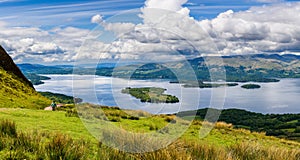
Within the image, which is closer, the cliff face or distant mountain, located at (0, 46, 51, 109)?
distant mountain, located at (0, 46, 51, 109)

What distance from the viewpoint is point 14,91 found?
2992 centimetres

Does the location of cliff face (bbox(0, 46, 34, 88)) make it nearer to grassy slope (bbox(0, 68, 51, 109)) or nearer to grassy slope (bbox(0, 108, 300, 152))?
grassy slope (bbox(0, 68, 51, 109))

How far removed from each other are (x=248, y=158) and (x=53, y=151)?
460 cm

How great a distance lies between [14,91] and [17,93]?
0.60m

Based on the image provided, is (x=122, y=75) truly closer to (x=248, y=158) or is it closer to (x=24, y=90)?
(x=248, y=158)

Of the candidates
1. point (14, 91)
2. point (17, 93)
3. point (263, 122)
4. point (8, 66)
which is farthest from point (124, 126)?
point (263, 122)

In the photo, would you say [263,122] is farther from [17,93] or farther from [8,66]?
[17,93]

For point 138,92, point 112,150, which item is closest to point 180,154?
point 112,150

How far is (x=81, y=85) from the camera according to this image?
9.65 metres

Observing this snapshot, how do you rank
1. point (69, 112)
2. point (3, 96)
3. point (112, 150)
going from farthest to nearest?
point (3, 96), point (69, 112), point (112, 150)

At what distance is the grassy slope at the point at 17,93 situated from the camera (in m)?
26.5

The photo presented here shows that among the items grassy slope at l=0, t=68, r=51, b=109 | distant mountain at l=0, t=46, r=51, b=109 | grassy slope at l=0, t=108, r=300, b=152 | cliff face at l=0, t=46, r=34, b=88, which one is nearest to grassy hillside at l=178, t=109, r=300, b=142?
cliff face at l=0, t=46, r=34, b=88

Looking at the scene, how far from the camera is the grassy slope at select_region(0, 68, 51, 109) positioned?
2650 cm

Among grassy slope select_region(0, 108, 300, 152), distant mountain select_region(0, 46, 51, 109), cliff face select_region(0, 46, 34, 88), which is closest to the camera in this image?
grassy slope select_region(0, 108, 300, 152)
